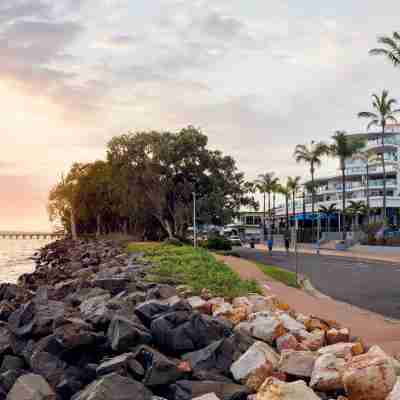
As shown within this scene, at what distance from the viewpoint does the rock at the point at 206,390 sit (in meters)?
7.51

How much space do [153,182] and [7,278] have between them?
68.8ft

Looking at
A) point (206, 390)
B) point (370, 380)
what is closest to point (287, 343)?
point (206, 390)

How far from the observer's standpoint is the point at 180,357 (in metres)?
8.91

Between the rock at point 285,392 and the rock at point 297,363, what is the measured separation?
1.01 metres

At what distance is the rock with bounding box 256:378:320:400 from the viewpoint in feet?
21.9

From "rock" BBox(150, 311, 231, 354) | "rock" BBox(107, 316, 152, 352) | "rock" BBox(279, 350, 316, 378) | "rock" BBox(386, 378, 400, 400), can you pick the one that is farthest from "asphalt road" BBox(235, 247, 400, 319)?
"rock" BBox(386, 378, 400, 400)

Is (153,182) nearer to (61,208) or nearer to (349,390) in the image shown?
(61,208)

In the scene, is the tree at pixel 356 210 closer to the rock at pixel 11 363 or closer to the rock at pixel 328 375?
the rock at pixel 11 363

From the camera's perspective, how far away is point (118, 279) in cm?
1557

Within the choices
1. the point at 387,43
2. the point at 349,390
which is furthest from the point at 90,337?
the point at 387,43

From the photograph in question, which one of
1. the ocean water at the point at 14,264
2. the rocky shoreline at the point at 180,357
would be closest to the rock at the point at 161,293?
the rocky shoreline at the point at 180,357

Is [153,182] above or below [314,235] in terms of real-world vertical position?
above

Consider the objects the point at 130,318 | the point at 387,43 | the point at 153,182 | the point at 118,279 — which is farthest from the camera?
the point at 153,182

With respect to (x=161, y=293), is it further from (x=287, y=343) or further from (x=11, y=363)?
(x=287, y=343)
